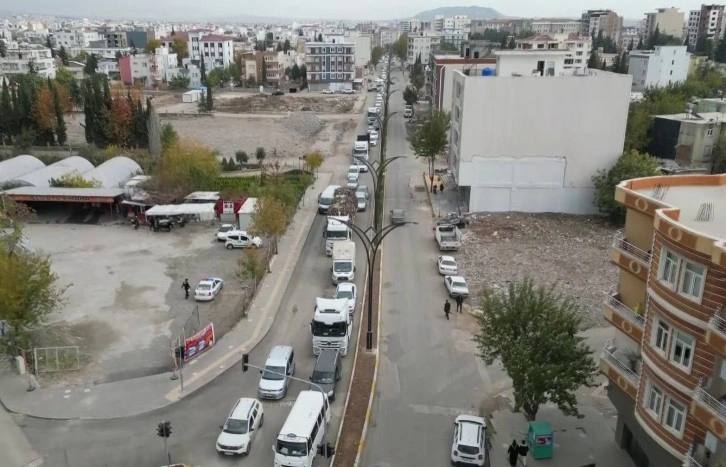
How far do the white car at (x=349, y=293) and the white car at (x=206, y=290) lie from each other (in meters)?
5.78

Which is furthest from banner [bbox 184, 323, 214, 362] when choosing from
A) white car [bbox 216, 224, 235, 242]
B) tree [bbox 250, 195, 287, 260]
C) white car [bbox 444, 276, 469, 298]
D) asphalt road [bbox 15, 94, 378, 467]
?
white car [bbox 216, 224, 235, 242]

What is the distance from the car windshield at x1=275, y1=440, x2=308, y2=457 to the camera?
53.1ft

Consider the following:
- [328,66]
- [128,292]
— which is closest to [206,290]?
[128,292]

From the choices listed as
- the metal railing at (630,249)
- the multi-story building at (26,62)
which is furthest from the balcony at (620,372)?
the multi-story building at (26,62)

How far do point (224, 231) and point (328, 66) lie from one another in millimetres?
84628

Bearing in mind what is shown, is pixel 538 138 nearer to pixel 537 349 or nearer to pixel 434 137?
pixel 434 137

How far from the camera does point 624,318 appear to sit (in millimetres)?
16750

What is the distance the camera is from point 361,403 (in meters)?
19.7

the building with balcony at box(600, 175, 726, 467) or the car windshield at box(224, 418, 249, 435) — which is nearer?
the building with balcony at box(600, 175, 726, 467)

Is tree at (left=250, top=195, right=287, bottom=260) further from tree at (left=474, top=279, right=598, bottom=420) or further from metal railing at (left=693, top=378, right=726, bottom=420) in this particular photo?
metal railing at (left=693, top=378, right=726, bottom=420)

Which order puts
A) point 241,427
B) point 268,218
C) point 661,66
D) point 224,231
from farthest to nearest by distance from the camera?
point 661,66
point 224,231
point 268,218
point 241,427

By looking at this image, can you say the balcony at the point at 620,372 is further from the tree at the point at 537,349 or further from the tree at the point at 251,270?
the tree at the point at 251,270

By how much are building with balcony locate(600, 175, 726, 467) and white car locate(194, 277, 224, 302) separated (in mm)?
17606

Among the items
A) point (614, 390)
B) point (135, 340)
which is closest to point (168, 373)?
point (135, 340)
